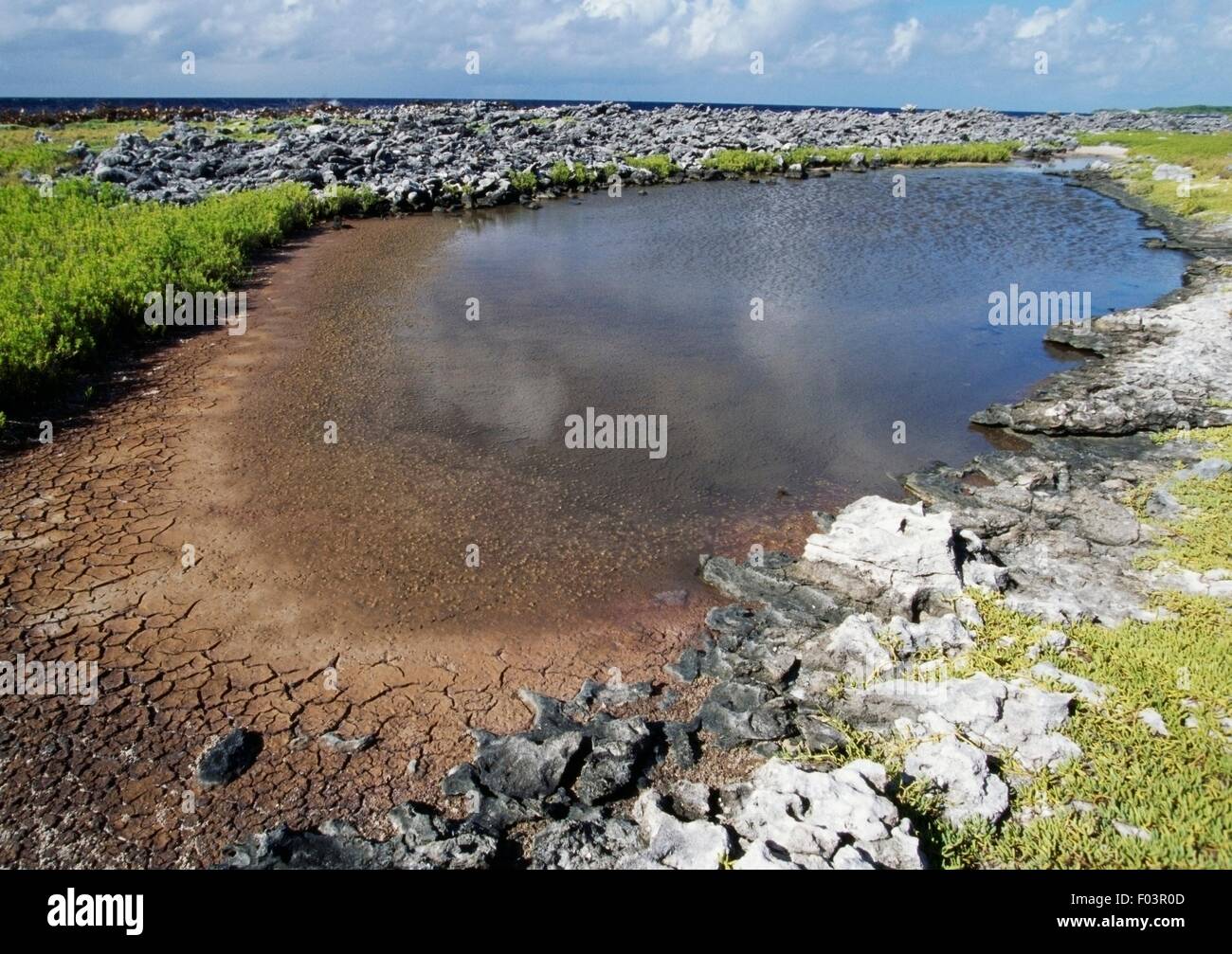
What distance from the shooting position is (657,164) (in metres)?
41.7

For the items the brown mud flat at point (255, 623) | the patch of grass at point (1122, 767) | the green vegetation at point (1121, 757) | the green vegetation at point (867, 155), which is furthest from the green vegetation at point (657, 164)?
the patch of grass at point (1122, 767)

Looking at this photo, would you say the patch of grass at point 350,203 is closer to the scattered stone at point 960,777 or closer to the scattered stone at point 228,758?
the scattered stone at point 228,758

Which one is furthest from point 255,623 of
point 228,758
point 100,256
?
point 100,256

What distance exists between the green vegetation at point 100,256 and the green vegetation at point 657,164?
1978 centimetres

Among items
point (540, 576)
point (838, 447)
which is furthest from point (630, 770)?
point (838, 447)

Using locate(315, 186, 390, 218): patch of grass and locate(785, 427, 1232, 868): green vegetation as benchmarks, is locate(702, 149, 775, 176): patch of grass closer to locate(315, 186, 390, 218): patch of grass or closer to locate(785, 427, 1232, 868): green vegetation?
locate(315, 186, 390, 218): patch of grass

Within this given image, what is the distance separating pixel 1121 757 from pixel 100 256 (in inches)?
809

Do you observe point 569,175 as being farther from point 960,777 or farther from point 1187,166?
point 960,777

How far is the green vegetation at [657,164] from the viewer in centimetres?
4144

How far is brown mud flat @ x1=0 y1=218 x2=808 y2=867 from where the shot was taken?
20.4ft

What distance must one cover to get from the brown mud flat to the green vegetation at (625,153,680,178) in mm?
32763

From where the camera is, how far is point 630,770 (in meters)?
6.43

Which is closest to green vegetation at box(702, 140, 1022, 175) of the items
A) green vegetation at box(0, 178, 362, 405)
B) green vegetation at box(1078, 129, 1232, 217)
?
green vegetation at box(1078, 129, 1232, 217)

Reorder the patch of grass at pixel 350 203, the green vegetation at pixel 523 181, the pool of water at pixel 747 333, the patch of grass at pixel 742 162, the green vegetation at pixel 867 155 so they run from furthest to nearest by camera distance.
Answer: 1. the green vegetation at pixel 867 155
2. the patch of grass at pixel 742 162
3. the green vegetation at pixel 523 181
4. the patch of grass at pixel 350 203
5. the pool of water at pixel 747 333
